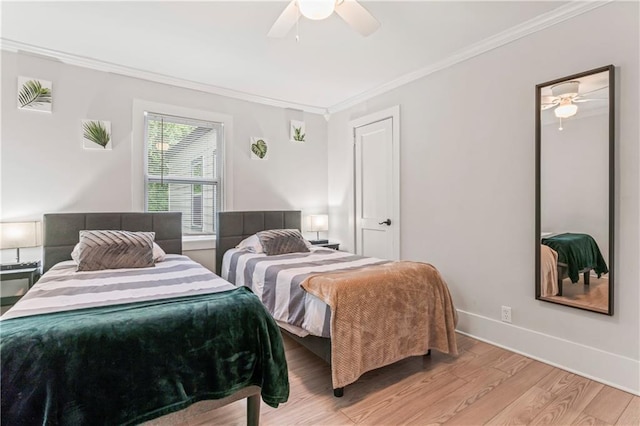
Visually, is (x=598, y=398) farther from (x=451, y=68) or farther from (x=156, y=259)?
(x=156, y=259)

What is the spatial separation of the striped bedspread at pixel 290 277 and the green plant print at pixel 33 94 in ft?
7.47

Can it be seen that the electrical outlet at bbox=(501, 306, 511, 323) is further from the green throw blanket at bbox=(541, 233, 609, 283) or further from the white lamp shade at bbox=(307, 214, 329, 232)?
the white lamp shade at bbox=(307, 214, 329, 232)

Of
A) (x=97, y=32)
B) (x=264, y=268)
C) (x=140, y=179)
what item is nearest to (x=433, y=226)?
(x=264, y=268)

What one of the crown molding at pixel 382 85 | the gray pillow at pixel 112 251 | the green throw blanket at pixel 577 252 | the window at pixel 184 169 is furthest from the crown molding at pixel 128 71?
the green throw blanket at pixel 577 252

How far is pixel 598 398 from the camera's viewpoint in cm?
203

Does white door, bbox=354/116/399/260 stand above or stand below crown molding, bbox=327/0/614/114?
below

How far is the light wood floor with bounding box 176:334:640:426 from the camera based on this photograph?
71.9 inches

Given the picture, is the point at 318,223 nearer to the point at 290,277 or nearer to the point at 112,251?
the point at 290,277

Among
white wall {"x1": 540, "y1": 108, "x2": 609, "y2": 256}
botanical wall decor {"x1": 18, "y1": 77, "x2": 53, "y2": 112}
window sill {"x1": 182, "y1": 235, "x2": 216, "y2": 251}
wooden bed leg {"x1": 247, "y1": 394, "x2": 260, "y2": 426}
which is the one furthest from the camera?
window sill {"x1": 182, "y1": 235, "x2": 216, "y2": 251}

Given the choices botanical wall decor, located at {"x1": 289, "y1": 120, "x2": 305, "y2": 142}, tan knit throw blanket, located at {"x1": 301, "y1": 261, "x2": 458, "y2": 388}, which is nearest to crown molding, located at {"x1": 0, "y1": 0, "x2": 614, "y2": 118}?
botanical wall decor, located at {"x1": 289, "y1": 120, "x2": 305, "y2": 142}

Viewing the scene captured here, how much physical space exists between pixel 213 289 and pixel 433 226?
7.80 feet

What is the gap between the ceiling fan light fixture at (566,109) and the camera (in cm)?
238

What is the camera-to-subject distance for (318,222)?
14.8ft

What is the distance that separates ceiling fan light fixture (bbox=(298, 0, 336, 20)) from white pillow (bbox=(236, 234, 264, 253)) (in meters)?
2.34
